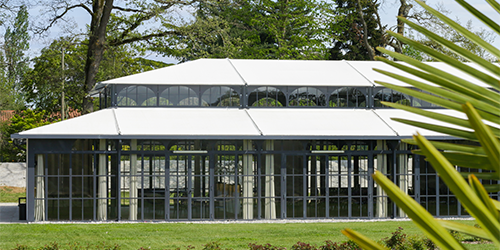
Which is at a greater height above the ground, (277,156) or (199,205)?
(277,156)

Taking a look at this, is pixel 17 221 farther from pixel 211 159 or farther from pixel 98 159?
pixel 211 159

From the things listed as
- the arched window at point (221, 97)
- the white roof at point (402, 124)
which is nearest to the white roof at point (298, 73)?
the arched window at point (221, 97)

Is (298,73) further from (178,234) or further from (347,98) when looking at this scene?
(178,234)

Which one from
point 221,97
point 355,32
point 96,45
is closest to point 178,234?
point 221,97

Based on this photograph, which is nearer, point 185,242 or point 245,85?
point 185,242

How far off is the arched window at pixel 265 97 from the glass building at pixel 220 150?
4 cm

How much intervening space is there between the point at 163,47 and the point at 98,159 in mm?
10738

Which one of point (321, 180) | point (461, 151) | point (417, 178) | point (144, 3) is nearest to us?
point (461, 151)

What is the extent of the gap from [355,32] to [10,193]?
24.4m

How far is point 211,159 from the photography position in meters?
16.5

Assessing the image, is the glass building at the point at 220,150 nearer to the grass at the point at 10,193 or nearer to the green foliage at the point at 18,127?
the grass at the point at 10,193

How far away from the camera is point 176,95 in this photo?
59.6 ft

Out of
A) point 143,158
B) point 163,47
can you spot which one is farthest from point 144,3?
point 143,158

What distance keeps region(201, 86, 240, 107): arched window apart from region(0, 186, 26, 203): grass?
36.1 ft
